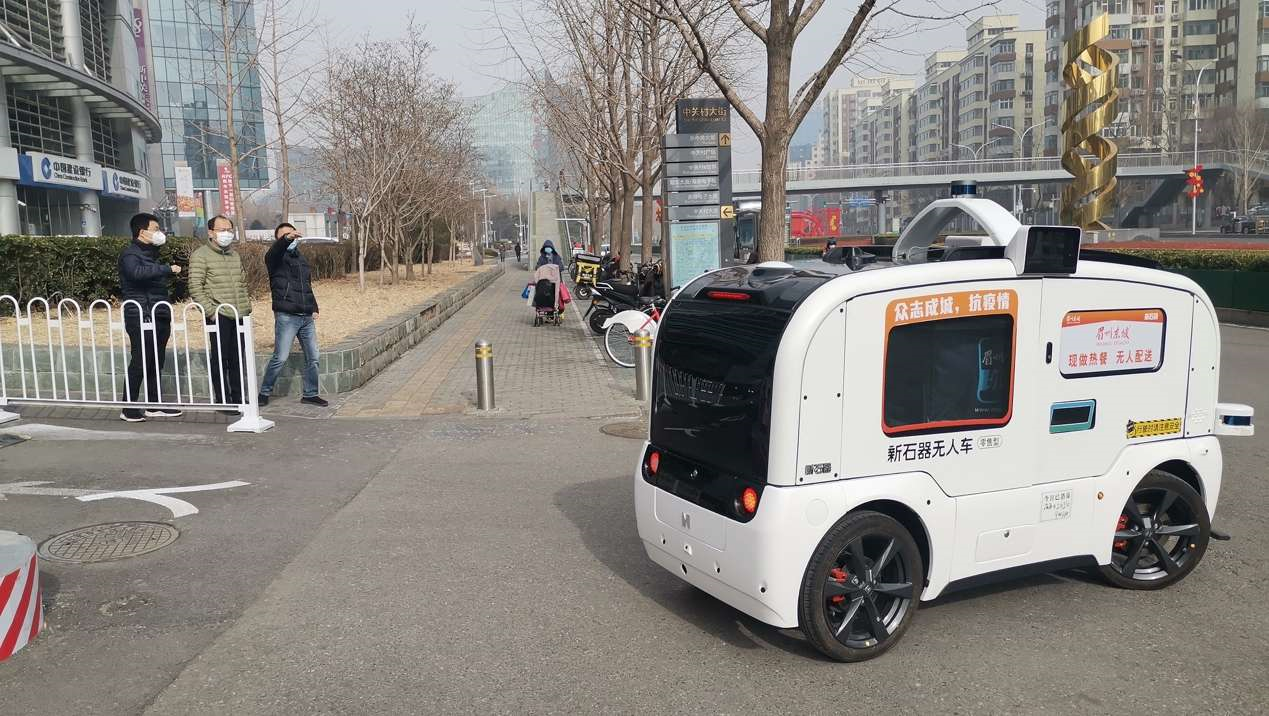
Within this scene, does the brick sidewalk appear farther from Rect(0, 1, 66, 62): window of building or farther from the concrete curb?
Rect(0, 1, 66, 62): window of building

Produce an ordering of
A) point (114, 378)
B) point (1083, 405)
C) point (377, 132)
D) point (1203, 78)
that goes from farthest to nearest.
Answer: point (1203, 78)
point (377, 132)
point (114, 378)
point (1083, 405)

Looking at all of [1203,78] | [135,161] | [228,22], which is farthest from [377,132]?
[1203,78]

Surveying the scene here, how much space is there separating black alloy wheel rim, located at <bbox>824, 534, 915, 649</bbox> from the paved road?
159 mm

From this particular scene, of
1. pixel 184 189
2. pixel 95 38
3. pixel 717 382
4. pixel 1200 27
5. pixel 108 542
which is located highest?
pixel 1200 27

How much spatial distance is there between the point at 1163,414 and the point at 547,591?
322 cm

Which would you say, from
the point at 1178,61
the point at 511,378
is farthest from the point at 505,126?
the point at 1178,61

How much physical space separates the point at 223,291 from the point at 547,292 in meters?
10.9

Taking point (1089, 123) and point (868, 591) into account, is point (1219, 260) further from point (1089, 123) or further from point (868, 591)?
point (868, 591)

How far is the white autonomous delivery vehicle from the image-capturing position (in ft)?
13.1

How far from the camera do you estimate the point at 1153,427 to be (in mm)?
4840

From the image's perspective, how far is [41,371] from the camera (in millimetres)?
10617

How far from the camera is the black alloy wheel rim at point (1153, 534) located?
4918 mm

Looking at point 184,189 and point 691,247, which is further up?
point 184,189

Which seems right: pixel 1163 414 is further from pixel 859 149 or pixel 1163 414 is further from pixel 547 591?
pixel 859 149
